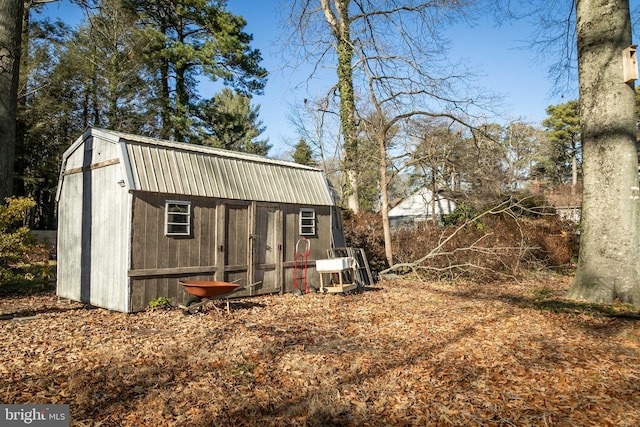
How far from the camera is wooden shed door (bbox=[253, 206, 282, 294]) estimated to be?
10.9 m

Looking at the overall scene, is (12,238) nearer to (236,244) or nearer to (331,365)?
(236,244)

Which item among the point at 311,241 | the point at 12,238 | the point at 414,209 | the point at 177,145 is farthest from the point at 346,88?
the point at 414,209

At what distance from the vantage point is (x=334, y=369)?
534cm

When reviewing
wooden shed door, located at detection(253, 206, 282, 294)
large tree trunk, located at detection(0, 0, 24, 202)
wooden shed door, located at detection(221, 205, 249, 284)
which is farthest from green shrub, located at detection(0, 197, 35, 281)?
wooden shed door, located at detection(253, 206, 282, 294)

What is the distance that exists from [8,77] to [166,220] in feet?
15.0

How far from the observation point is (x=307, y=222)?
40.2 feet

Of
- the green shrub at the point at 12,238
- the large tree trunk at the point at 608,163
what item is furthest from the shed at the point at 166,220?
the large tree trunk at the point at 608,163

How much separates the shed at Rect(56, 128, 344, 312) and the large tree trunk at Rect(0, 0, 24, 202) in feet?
4.59

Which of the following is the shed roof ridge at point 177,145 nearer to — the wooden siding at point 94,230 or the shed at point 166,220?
the shed at point 166,220

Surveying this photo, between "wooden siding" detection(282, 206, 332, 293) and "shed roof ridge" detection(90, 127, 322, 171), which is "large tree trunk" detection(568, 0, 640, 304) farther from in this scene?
"shed roof ridge" detection(90, 127, 322, 171)

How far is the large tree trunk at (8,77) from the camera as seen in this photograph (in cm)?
884

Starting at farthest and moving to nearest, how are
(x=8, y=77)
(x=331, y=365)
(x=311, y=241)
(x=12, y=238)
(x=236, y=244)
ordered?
1. (x=311, y=241)
2. (x=236, y=244)
3. (x=8, y=77)
4. (x=12, y=238)
5. (x=331, y=365)

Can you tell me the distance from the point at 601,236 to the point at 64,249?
12.3m

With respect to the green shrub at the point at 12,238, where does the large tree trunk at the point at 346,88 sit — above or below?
above
